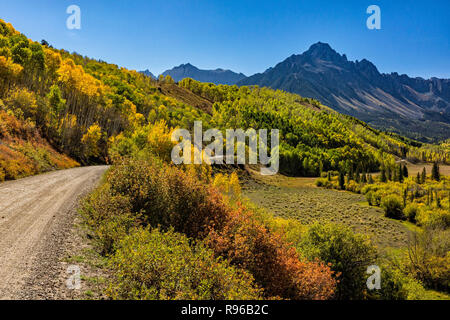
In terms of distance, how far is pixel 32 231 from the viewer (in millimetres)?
14289

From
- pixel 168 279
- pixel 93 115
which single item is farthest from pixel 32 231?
pixel 93 115

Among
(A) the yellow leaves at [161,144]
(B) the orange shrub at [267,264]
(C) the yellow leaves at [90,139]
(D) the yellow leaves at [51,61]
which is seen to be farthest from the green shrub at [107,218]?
(D) the yellow leaves at [51,61]

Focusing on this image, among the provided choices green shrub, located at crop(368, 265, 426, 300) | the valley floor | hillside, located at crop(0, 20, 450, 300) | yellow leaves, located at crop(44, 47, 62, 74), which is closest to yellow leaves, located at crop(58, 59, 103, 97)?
hillside, located at crop(0, 20, 450, 300)

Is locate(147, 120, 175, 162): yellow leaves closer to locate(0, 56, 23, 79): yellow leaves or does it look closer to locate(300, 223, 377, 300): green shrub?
locate(300, 223, 377, 300): green shrub

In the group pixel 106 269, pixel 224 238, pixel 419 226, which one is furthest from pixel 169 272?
pixel 419 226

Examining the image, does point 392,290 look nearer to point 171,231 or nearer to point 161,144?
point 171,231

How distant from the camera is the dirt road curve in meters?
9.67

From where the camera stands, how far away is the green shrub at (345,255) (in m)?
23.2

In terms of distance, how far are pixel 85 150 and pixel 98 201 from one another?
47.0m

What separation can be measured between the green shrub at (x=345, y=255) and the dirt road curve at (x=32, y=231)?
20.9 metres

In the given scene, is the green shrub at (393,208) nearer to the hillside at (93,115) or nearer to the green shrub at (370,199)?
the green shrub at (370,199)

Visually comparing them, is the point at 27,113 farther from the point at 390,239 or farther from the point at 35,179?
the point at 390,239

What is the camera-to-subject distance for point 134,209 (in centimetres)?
1952
